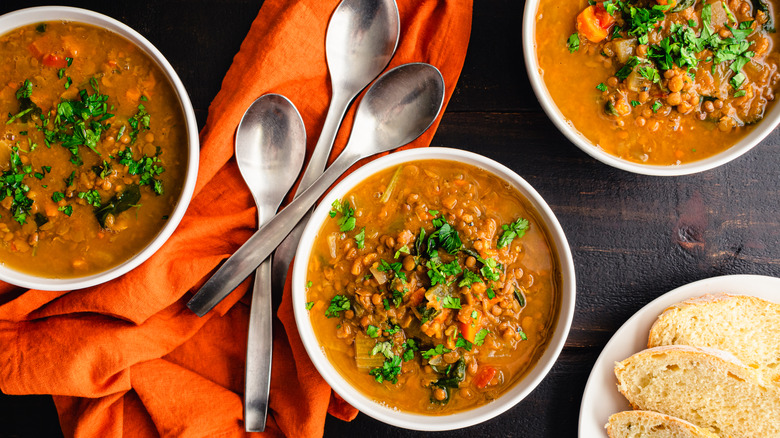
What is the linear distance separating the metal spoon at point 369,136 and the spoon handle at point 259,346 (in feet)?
0.39

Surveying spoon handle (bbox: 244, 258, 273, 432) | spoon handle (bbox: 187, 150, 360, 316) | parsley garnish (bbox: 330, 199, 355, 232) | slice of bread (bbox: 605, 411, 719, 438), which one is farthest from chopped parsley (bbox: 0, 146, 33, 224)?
slice of bread (bbox: 605, 411, 719, 438)

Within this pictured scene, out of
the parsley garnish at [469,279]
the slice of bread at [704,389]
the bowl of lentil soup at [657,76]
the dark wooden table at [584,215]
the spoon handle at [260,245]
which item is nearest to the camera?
the parsley garnish at [469,279]

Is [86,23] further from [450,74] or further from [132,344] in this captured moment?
[450,74]

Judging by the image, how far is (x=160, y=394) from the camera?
320cm

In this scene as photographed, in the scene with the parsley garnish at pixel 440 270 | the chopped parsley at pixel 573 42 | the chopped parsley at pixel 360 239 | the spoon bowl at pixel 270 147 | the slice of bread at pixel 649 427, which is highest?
the chopped parsley at pixel 573 42

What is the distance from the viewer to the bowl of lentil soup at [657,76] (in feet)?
9.50

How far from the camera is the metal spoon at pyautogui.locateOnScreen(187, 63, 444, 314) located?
310 centimetres

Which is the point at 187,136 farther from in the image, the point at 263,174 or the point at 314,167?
the point at 314,167

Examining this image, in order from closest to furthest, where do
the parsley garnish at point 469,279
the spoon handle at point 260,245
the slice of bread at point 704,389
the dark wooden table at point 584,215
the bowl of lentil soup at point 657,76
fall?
the parsley garnish at point 469,279, the bowl of lentil soup at point 657,76, the spoon handle at point 260,245, the slice of bread at point 704,389, the dark wooden table at point 584,215

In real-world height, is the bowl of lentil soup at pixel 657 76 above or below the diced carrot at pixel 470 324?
above

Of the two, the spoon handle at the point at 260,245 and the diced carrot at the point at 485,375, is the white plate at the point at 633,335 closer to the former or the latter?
the diced carrot at the point at 485,375

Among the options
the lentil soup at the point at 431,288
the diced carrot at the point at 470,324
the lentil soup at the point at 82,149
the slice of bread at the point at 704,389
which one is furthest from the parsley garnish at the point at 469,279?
the lentil soup at the point at 82,149

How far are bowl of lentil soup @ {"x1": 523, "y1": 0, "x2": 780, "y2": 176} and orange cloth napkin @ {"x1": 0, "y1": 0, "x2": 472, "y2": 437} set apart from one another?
0.62m

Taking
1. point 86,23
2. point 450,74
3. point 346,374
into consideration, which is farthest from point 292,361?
point 86,23
